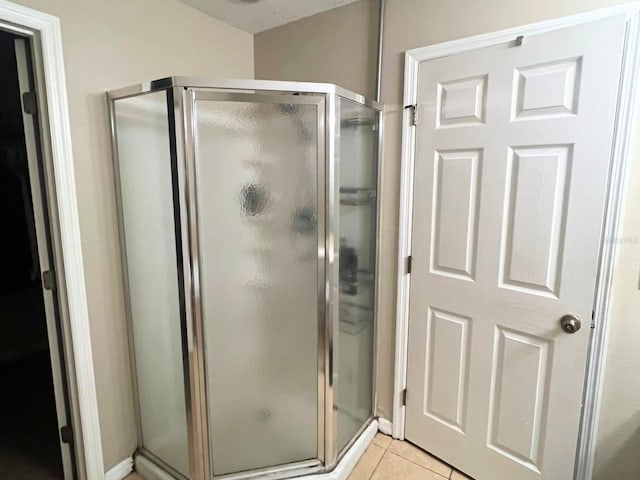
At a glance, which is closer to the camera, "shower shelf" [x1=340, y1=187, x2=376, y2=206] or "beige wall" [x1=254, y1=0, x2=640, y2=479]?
"beige wall" [x1=254, y1=0, x2=640, y2=479]

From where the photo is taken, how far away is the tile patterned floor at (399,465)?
170 cm

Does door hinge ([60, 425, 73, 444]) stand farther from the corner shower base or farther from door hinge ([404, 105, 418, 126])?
door hinge ([404, 105, 418, 126])

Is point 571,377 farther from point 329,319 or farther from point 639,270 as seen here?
point 329,319

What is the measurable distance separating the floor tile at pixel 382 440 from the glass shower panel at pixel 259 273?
0.48 metres

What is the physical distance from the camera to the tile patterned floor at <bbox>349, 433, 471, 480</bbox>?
66.9 inches

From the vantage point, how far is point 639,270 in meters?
1.24

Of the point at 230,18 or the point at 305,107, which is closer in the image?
the point at 305,107

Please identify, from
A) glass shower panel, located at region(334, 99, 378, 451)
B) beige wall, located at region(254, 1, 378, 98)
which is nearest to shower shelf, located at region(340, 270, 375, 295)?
glass shower panel, located at region(334, 99, 378, 451)

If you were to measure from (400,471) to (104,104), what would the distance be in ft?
7.29

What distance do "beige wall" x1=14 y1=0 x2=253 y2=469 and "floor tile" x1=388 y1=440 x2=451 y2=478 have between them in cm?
138

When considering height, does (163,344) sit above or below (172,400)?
above

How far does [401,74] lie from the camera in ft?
5.48

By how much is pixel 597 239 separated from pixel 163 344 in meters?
1.84

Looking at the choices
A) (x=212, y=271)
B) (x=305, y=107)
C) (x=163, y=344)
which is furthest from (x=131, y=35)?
(x=163, y=344)
